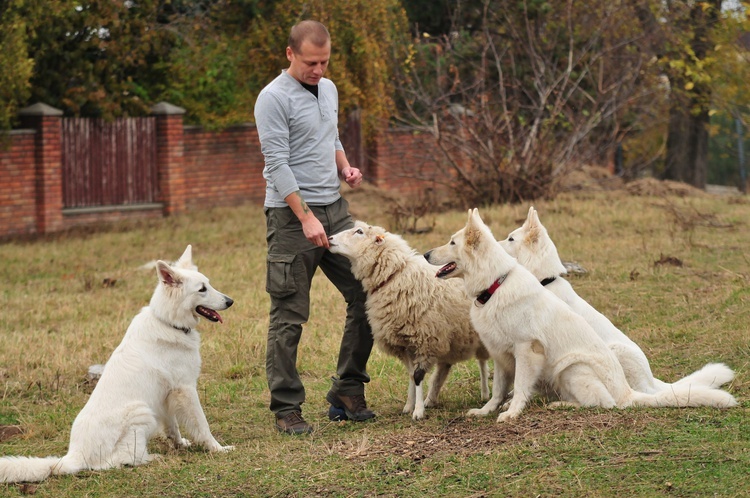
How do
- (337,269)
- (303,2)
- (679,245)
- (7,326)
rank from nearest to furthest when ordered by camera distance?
(337,269) → (7,326) → (679,245) → (303,2)

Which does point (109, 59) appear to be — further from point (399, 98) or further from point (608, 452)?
point (608, 452)

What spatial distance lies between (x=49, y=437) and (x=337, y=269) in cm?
237

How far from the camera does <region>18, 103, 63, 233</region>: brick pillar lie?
17.8 m

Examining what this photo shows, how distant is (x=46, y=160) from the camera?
58.6 feet

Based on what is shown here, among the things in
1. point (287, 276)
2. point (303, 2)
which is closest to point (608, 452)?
point (287, 276)

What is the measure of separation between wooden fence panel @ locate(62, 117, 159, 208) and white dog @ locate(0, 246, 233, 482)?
13172 mm

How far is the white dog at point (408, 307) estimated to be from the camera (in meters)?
6.54

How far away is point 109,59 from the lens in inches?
762

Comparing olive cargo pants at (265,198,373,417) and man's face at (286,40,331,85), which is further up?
man's face at (286,40,331,85)

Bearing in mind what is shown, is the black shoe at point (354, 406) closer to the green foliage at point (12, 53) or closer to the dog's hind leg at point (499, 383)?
the dog's hind leg at point (499, 383)

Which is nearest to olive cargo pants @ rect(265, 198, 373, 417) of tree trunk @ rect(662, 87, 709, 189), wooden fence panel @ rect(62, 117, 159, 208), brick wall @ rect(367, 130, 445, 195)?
wooden fence panel @ rect(62, 117, 159, 208)

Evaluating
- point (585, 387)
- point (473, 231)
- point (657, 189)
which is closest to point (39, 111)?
point (657, 189)

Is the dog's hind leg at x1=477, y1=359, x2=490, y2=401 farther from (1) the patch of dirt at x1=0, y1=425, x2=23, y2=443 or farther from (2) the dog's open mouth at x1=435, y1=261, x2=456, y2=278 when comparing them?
(1) the patch of dirt at x1=0, y1=425, x2=23, y2=443

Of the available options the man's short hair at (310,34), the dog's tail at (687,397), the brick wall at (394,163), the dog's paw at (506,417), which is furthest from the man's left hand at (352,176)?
the brick wall at (394,163)
